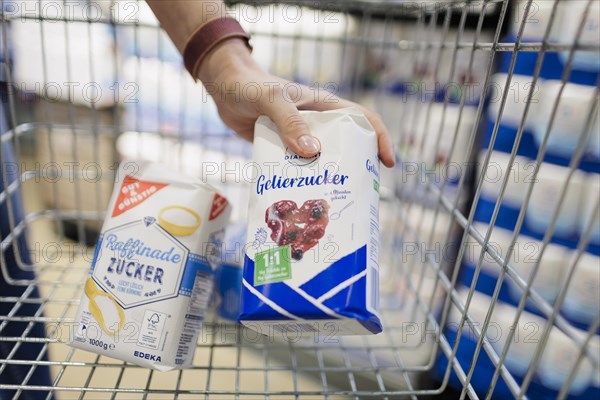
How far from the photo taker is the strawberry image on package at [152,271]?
57 centimetres

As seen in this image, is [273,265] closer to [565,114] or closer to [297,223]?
[297,223]

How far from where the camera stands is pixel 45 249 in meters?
1.05

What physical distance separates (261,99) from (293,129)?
0.09 meters

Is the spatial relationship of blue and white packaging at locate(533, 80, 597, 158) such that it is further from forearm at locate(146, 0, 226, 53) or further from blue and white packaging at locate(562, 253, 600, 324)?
forearm at locate(146, 0, 226, 53)

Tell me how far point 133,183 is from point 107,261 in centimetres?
10

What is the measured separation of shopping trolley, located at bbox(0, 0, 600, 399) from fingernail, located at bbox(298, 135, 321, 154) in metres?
0.18

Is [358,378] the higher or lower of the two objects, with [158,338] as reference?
lower

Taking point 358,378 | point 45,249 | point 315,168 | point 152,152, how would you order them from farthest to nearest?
point 152,152, point 358,378, point 45,249, point 315,168

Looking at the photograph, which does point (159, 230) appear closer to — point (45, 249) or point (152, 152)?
point (45, 249)

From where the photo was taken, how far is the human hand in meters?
0.55

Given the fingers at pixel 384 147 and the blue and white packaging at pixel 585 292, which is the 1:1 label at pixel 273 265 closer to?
the fingers at pixel 384 147

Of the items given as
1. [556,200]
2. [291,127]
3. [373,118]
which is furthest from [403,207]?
[291,127]

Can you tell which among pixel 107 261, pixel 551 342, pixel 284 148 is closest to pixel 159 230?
pixel 107 261

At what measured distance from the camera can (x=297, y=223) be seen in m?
0.52
